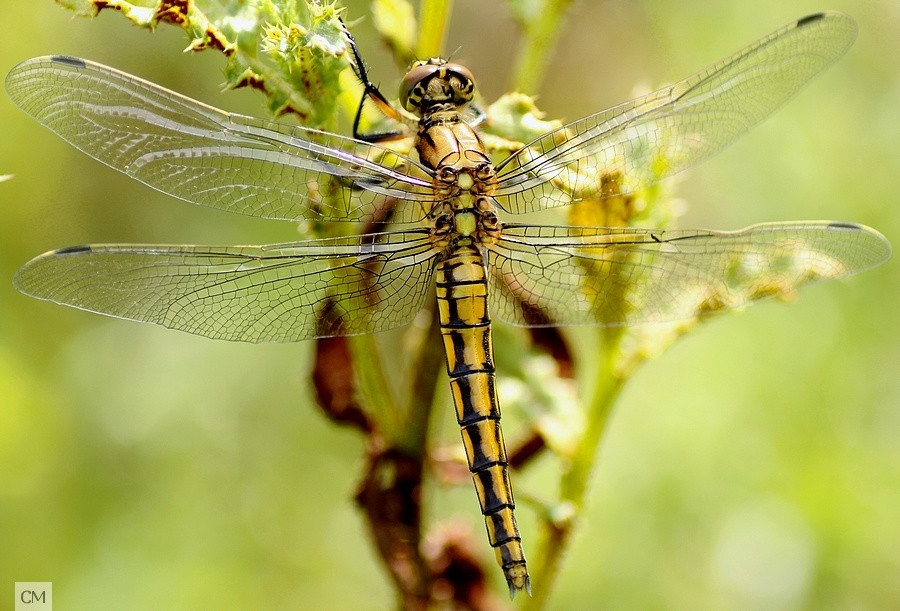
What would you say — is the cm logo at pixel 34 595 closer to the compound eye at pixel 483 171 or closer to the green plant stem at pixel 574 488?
the green plant stem at pixel 574 488

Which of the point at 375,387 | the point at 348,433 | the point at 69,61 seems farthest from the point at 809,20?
the point at 348,433

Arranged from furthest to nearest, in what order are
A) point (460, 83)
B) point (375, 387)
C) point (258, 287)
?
1. point (460, 83)
2. point (258, 287)
3. point (375, 387)

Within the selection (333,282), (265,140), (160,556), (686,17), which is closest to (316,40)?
(265,140)

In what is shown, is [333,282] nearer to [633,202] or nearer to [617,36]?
[633,202]

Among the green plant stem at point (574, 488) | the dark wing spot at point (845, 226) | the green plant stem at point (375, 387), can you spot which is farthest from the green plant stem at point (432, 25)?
the dark wing spot at point (845, 226)

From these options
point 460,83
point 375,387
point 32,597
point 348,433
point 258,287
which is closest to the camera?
point 375,387

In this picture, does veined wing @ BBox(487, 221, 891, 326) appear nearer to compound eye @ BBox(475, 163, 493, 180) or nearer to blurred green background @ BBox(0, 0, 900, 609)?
compound eye @ BBox(475, 163, 493, 180)

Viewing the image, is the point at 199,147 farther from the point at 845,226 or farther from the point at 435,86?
the point at 845,226
